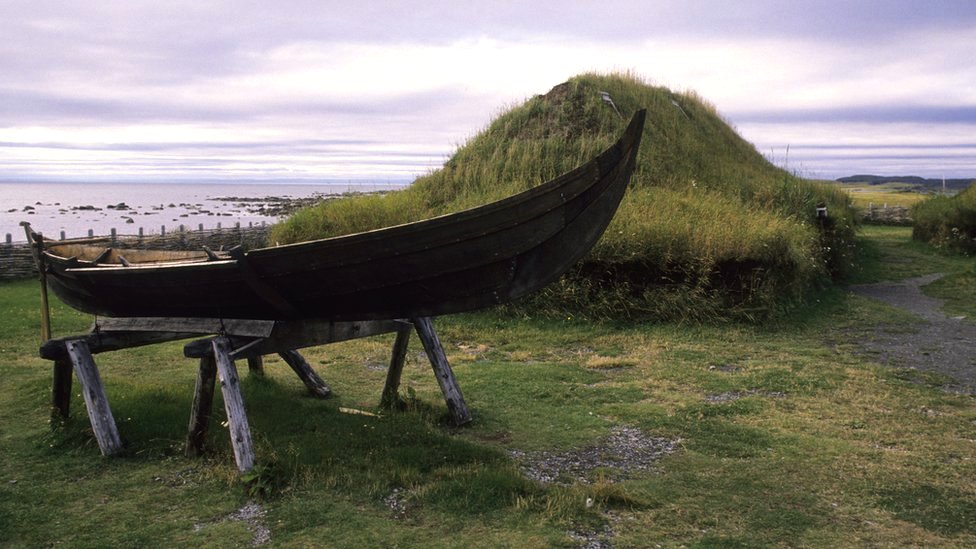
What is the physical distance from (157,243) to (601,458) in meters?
18.1

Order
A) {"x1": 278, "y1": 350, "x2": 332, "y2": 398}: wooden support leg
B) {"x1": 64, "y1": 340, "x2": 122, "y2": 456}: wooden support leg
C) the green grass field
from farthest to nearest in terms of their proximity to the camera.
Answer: {"x1": 278, "y1": 350, "x2": 332, "y2": 398}: wooden support leg < {"x1": 64, "y1": 340, "x2": 122, "y2": 456}: wooden support leg < the green grass field

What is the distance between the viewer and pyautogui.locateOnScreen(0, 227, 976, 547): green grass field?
175 inches

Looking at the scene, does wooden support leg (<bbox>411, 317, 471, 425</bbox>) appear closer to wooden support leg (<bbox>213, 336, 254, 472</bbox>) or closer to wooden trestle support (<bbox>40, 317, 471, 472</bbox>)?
wooden trestle support (<bbox>40, 317, 471, 472</bbox>)

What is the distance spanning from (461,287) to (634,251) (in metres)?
7.08

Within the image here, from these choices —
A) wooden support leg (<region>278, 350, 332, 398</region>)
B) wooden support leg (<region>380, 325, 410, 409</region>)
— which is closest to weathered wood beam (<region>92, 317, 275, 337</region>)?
wooden support leg (<region>278, 350, 332, 398</region>)

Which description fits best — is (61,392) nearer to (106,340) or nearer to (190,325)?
(106,340)

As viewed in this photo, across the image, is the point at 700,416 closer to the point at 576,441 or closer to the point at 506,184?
the point at 576,441

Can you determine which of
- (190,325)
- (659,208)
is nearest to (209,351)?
(190,325)

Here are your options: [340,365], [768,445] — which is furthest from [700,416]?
[340,365]

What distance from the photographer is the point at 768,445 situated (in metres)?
6.04

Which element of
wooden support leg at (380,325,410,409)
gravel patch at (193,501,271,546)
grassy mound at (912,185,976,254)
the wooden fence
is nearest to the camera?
gravel patch at (193,501,271,546)

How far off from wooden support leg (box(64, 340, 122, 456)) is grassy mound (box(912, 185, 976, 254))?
68.6 feet

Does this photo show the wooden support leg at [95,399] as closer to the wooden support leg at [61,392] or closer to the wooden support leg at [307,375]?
the wooden support leg at [61,392]

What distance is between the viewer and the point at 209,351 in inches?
222
